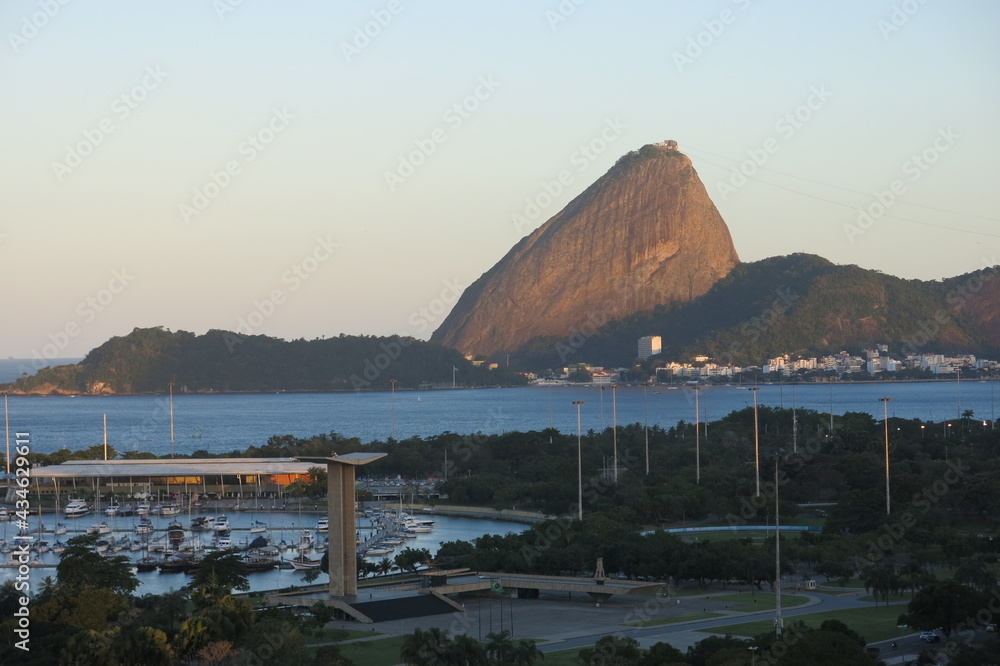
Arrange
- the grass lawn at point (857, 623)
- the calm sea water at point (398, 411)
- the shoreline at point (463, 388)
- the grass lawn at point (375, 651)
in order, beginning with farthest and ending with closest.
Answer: the shoreline at point (463, 388)
the calm sea water at point (398, 411)
the grass lawn at point (857, 623)
the grass lawn at point (375, 651)

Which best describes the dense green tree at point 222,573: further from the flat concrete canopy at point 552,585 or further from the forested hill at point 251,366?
the forested hill at point 251,366

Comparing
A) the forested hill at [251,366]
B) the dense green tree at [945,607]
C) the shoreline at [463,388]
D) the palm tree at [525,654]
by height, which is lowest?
the palm tree at [525,654]

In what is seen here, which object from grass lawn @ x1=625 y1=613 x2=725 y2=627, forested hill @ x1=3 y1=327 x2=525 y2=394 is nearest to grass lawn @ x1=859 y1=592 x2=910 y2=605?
grass lawn @ x1=625 y1=613 x2=725 y2=627

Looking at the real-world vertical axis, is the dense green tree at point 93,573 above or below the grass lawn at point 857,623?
above

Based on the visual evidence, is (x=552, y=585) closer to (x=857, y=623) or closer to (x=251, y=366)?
(x=857, y=623)

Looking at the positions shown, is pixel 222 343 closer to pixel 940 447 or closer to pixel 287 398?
pixel 287 398

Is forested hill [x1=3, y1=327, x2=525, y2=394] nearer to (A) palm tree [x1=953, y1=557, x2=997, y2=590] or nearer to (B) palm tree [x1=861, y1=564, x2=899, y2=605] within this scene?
(B) palm tree [x1=861, y1=564, x2=899, y2=605]

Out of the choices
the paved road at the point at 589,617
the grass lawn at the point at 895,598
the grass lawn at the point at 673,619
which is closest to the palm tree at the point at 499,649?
the paved road at the point at 589,617

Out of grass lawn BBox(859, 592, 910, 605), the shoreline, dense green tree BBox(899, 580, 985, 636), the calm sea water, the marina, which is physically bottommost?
the marina
